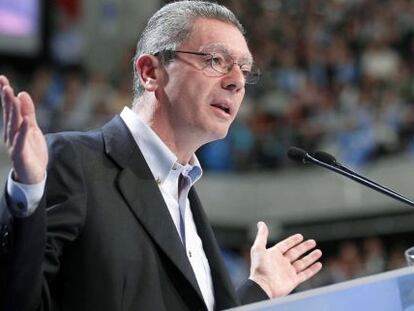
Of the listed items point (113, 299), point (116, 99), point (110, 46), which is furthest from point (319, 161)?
point (110, 46)

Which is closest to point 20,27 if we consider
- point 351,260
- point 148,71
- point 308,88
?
point 308,88

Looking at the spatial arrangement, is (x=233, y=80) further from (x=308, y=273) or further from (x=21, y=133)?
(x=21, y=133)

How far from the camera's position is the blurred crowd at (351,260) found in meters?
5.96

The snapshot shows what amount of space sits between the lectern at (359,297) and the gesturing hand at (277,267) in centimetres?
42

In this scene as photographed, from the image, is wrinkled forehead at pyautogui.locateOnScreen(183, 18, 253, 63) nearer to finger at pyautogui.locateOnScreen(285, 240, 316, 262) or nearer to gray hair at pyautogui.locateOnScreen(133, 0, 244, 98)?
gray hair at pyautogui.locateOnScreen(133, 0, 244, 98)

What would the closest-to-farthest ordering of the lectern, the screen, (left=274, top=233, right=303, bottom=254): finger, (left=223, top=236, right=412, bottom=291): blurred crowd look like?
the lectern
(left=274, top=233, right=303, bottom=254): finger
(left=223, top=236, right=412, bottom=291): blurred crowd
the screen

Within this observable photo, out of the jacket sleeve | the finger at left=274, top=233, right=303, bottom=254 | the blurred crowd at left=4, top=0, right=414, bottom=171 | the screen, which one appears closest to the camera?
the jacket sleeve

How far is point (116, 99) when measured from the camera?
7.00 m

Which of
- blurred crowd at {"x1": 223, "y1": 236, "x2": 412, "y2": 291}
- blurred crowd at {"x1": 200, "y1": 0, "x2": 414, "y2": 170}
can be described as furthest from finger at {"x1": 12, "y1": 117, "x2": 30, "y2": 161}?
blurred crowd at {"x1": 200, "y1": 0, "x2": 414, "y2": 170}

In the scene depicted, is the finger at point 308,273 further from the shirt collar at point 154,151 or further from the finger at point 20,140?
the finger at point 20,140

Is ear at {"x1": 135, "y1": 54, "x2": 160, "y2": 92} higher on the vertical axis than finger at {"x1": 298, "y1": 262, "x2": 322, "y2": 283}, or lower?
higher

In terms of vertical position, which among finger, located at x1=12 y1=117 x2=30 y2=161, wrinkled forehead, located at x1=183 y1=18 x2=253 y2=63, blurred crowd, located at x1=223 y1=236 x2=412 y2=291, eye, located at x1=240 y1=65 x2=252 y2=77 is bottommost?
blurred crowd, located at x1=223 y1=236 x2=412 y2=291

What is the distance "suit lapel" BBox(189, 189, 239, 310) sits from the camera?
5.63 ft

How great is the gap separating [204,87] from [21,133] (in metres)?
0.53
